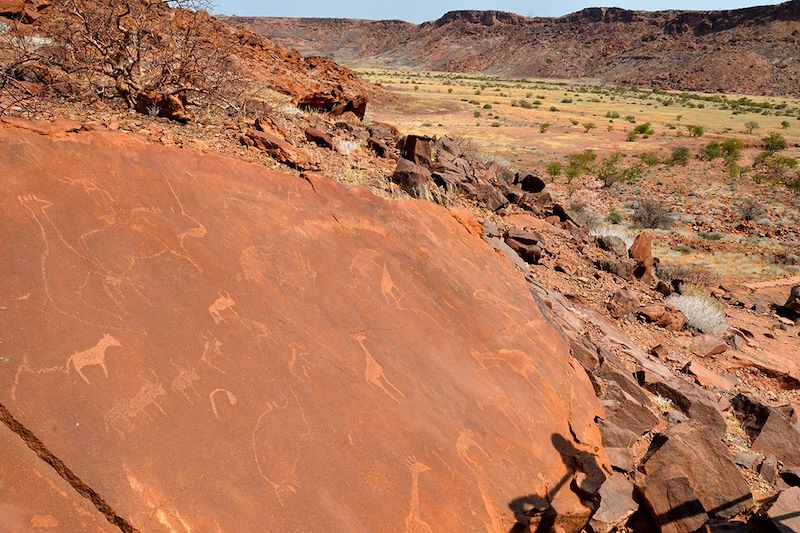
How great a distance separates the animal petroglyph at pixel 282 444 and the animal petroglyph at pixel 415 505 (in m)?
0.64

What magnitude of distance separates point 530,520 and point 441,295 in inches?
70.7

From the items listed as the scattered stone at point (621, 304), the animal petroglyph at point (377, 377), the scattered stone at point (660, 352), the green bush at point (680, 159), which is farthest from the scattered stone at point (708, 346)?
the green bush at point (680, 159)

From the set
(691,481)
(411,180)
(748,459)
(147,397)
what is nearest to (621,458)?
(691,481)

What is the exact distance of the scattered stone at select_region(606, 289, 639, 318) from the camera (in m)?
7.08

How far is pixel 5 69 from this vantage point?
484 cm

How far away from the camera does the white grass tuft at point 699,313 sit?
24.6 ft

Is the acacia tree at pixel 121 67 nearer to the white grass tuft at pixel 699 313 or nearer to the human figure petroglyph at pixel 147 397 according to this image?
the human figure petroglyph at pixel 147 397

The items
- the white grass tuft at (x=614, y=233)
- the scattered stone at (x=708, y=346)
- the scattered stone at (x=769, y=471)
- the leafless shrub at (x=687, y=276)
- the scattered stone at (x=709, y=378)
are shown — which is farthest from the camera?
the white grass tuft at (x=614, y=233)

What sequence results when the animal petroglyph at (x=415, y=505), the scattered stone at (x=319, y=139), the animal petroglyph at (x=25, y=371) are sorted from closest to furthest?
the animal petroglyph at (x=25, y=371)
the animal petroglyph at (x=415, y=505)
the scattered stone at (x=319, y=139)

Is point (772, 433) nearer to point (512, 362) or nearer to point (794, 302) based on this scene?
point (512, 362)

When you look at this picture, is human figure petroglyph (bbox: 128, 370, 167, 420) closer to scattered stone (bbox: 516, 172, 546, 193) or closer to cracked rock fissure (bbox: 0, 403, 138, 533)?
cracked rock fissure (bbox: 0, 403, 138, 533)

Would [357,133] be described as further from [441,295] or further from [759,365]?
[759,365]

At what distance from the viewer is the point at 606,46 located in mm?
82312

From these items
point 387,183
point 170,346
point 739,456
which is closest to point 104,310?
point 170,346
